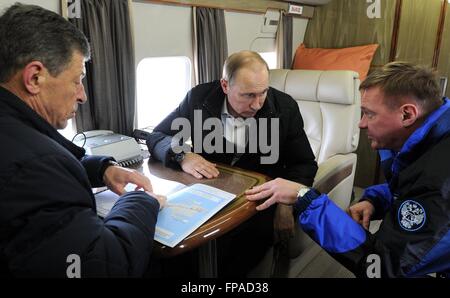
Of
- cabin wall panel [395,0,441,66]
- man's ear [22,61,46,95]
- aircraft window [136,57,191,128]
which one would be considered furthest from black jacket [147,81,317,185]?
cabin wall panel [395,0,441,66]

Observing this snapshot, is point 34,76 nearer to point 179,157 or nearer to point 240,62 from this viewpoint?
point 179,157

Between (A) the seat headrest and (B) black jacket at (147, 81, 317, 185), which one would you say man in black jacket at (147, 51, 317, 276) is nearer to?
(B) black jacket at (147, 81, 317, 185)

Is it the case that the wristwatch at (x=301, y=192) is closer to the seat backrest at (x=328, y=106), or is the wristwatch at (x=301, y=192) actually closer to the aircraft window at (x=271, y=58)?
the seat backrest at (x=328, y=106)

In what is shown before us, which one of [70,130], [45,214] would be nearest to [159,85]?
[70,130]

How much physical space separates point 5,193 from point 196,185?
83cm

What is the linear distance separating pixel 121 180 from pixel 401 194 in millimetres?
1064

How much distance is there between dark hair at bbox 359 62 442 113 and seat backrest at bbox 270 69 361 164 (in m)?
1.29

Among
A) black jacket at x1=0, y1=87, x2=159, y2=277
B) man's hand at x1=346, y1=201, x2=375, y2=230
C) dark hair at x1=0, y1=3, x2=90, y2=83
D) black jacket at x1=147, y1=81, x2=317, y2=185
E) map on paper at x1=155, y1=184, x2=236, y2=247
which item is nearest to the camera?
black jacket at x1=0, y1=87, x2=159, y2=277

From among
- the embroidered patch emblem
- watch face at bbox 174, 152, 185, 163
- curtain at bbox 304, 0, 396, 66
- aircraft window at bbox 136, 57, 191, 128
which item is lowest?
watch face at bbox 174, 152, 185, 163

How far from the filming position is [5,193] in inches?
29.1

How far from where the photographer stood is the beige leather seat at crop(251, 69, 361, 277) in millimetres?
2240

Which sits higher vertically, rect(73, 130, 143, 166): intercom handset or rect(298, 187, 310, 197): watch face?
rect(73, 130, 143, 166): intercom handset

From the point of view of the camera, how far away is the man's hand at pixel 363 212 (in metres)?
1.52

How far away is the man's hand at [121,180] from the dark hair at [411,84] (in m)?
1.00
